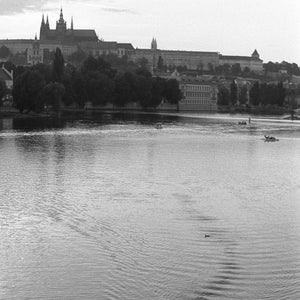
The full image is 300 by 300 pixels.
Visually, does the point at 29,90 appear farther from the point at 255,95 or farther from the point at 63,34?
the point at 63,34

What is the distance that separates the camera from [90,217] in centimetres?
1686

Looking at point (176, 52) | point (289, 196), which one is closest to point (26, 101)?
point (289, 196)

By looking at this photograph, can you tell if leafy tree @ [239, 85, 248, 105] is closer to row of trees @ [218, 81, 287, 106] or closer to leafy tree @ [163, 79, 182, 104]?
row of trees @ [218, 81, 287, 106]

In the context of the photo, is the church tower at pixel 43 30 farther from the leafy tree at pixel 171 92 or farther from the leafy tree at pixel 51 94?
the leafy tree at pixel 51 94

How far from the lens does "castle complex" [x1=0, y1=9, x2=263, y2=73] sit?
167 meters

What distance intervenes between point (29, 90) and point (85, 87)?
23.1 metres

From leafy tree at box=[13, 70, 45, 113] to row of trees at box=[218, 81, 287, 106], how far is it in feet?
208

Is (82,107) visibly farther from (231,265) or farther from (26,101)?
(231,265)

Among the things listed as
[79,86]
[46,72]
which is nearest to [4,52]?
[79,86]

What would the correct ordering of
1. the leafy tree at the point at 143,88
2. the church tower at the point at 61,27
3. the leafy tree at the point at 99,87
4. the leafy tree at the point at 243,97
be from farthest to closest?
1. the church tower at the point at 61,27
2. the leafy tree at the point at 243,97
3. the leafy tree at the point at 143,88
4. the leafy tree at the point at 99,87

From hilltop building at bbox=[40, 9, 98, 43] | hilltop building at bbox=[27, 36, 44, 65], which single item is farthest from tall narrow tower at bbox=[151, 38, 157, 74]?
hilltop building at bbox=[27, 36, 44, 65]

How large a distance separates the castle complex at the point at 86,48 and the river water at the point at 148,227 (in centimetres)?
13516

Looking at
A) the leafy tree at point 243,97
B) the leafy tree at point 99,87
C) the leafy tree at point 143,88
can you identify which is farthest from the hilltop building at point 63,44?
the leafy tree at point 99,87

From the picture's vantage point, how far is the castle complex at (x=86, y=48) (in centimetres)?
16712
